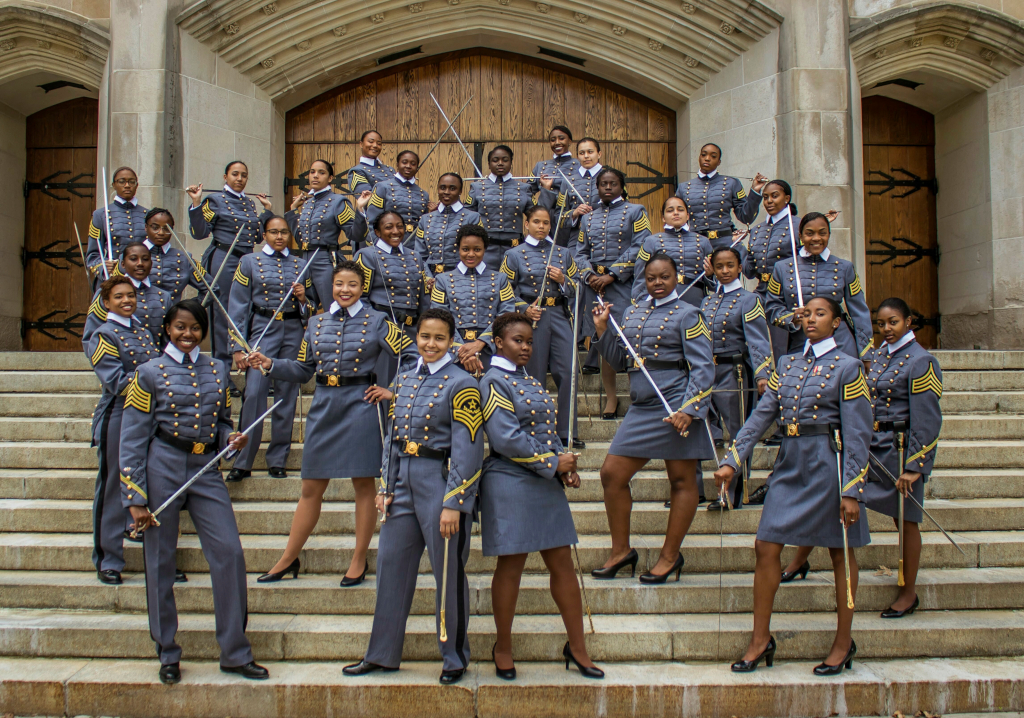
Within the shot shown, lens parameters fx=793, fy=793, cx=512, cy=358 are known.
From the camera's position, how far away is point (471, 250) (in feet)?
18.6

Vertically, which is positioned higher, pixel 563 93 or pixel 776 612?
pixel 563 93

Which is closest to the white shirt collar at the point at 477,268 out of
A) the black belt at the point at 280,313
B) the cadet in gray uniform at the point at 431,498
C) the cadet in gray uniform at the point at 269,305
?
the cadet in gray uniform at the point at 269,305

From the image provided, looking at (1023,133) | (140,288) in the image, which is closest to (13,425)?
(140,288)

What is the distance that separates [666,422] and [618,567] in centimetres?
89

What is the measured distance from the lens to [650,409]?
15.3 feet

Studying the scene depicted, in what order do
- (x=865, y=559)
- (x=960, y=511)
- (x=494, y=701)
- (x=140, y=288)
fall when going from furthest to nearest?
(x=140, y=288), (x=960, y=511), (x=865, y=559), (x=494, y=701)

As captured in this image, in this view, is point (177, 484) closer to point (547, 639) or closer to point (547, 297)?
point (547, 639)

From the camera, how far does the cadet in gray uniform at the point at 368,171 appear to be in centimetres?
764

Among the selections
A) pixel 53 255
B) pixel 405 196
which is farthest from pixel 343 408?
pixel 53 255

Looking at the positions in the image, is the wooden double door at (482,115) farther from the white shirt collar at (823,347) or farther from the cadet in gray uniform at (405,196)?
the white shirt collar at (823,347)

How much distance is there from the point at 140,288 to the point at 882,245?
28.6 ft

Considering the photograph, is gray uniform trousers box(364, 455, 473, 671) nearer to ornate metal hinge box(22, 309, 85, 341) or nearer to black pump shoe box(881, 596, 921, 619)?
black pump shoe box(881, 596, 921, 619)

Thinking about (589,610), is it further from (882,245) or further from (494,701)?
(882,245)

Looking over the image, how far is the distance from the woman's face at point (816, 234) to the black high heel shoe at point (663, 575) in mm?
2537
